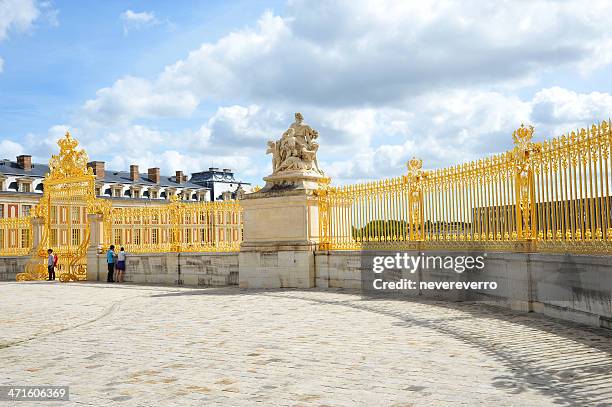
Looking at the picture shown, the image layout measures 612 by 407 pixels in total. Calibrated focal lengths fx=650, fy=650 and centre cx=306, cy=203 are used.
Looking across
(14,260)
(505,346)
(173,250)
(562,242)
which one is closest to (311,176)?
(173,250)

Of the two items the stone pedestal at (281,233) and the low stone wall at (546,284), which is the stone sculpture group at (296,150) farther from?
the low stone wall at (546,284)

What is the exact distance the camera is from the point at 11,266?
26859 mm

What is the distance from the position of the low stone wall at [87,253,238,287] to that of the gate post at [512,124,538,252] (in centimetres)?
932

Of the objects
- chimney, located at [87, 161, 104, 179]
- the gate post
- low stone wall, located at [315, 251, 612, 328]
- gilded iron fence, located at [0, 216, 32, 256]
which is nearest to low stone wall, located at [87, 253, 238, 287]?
gilded iron fence, located at [0, 216, 32, 256]

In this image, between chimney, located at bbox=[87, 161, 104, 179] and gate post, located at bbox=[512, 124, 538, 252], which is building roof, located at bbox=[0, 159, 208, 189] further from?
gate post, located at bbox=[512, 124, 538, 252]

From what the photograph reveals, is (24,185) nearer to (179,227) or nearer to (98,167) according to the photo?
(98,167)

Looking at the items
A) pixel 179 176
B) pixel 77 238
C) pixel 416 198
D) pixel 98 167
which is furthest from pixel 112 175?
pixel 416 198

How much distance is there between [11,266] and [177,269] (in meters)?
10.2

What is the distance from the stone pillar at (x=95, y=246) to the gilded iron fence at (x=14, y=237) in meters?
4.32

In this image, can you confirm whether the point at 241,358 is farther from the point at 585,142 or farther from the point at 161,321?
the point at 585,142

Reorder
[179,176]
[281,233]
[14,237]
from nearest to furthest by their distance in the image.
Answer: [281,233] → [14,237] → [179,176]

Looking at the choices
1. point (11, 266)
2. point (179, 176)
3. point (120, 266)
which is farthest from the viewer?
point (179, 176)

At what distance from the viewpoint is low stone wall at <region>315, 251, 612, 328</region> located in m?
8.94

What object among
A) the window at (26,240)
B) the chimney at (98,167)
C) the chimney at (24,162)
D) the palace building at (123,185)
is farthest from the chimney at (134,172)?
the window at (26,240)
